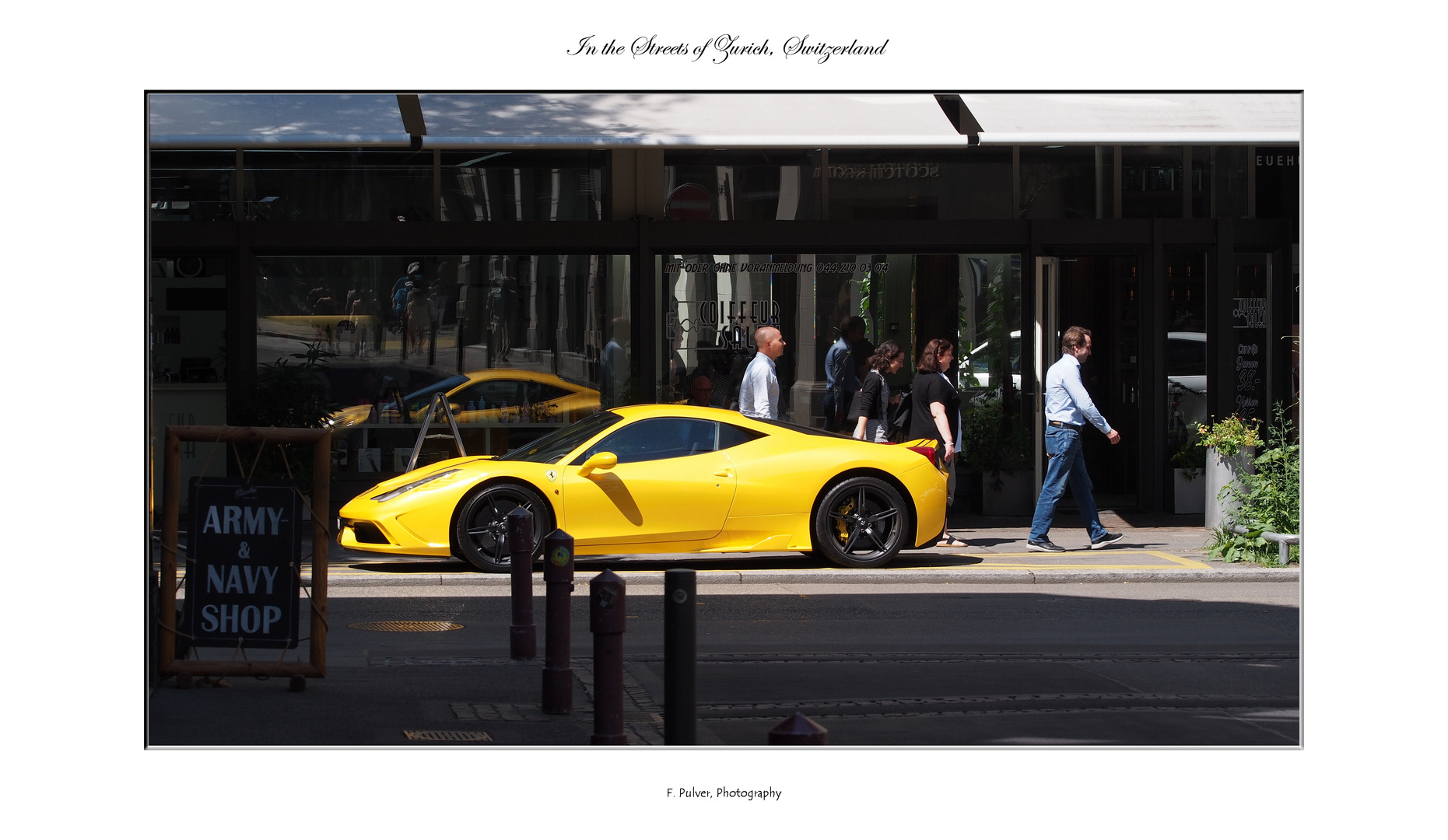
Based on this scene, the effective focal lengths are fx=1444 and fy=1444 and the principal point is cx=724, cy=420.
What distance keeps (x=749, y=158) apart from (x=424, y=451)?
4687mm

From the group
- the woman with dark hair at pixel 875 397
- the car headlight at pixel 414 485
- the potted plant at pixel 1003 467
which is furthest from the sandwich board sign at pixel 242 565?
the potted plant at pixel 1003 467

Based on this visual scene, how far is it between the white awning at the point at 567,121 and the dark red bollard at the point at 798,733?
923 centimetres

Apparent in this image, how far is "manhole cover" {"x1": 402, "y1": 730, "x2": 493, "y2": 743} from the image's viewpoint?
228 inches

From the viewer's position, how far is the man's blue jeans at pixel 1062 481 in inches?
465

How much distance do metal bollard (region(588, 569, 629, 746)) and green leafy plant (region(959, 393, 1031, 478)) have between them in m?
9.46

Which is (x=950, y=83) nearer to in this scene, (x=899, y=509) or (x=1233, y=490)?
(x=899, y=509)

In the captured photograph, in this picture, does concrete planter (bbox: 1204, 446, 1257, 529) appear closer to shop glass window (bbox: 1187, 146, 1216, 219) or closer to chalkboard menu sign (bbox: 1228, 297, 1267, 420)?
chalkboard menu sign (bbox: 1228, 297, 1267, 420)

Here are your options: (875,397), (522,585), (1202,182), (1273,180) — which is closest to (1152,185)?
(1202,182)

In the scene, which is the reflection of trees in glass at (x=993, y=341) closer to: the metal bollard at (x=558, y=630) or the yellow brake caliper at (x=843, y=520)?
the yellow brake caliper at (x=843, y=520)

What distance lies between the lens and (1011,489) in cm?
1471

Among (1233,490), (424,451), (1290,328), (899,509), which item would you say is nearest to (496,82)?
(899,509)

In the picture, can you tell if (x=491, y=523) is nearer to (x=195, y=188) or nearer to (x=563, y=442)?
(x=563, y=442)

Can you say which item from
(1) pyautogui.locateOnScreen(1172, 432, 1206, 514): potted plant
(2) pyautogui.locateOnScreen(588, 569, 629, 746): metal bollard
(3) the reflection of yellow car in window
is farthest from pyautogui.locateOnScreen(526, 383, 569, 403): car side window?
(2) pyautogui.locateOnScreen(588, 569, 629, 746): metal bollard
